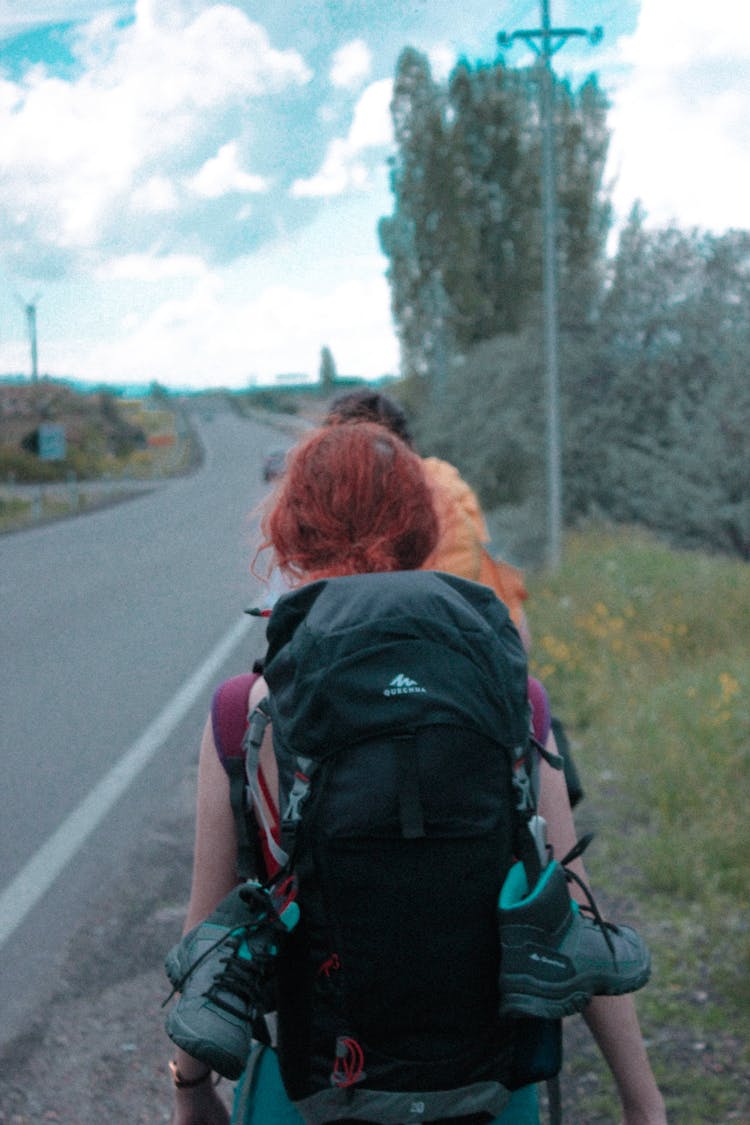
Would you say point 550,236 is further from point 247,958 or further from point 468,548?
point 247,958

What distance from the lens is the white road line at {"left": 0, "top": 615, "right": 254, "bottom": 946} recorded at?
4.66 meters

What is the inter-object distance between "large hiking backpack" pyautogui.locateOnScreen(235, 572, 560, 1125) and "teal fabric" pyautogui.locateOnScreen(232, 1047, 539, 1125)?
0.29ft

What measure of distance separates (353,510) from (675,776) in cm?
412

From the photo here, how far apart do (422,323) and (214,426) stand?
261 ft

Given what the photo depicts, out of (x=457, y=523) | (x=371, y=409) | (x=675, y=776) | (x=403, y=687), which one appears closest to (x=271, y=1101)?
(x=403, y=687)

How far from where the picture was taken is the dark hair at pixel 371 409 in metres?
2.93

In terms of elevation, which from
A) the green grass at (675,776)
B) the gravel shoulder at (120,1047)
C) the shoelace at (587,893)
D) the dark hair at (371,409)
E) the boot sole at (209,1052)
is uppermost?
the dark hair at (371,409)

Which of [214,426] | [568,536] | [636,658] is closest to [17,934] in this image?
[636,658]

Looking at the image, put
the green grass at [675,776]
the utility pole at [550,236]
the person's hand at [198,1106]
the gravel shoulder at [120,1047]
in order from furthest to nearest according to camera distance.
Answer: the utility pole at [550,236] → the green grass at [675,776] → the gravel shoulder at [120,1047] → the person's hand at [198,1106]

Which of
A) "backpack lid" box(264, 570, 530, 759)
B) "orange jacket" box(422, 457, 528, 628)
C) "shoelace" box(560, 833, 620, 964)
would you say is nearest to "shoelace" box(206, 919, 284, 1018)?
"backpack lid" box(264, 570, 530, 759)

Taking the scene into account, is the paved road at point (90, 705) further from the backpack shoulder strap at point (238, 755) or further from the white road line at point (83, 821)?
the backpack shoulder strap at point (238, 755)

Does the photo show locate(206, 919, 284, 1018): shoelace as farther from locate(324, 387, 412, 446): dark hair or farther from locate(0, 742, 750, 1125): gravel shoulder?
locate(0, 742, 750, 1125): gravel shoulder

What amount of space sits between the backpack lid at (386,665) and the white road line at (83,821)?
331 centimetres

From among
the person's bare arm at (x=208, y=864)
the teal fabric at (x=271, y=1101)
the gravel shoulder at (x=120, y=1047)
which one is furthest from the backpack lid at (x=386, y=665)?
the gravel shoulder at (x=120, y=1047)
